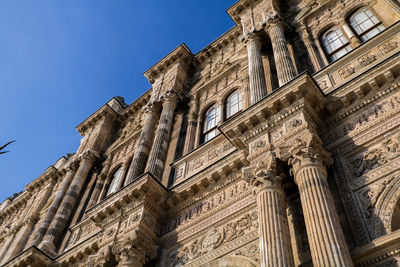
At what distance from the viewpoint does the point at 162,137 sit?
44.5ft

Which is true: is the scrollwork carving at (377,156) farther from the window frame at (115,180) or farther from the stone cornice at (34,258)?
the window frame at (115,180)

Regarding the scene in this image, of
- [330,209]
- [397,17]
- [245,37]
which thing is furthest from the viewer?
[245,37]

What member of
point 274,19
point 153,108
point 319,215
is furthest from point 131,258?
point 274,19

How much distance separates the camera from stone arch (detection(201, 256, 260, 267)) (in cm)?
762

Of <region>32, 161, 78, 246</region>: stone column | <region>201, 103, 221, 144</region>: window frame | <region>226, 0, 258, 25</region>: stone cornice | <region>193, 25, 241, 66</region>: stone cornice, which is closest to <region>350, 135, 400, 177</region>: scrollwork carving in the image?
<region>201, 103, 221, 144</region>: window frame

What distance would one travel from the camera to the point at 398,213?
6.47 meters

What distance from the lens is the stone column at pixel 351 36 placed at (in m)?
11.1

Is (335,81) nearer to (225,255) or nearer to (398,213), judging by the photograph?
(398,213)

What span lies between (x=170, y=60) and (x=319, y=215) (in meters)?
13.1

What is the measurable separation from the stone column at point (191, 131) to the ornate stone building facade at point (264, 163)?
1.9 inches

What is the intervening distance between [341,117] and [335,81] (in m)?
1.43

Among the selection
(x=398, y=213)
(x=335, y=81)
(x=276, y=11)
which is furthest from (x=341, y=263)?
(x=276, y=11)

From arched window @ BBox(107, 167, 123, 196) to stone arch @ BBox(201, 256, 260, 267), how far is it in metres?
7.66

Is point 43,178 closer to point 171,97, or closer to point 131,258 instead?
point 171,97
